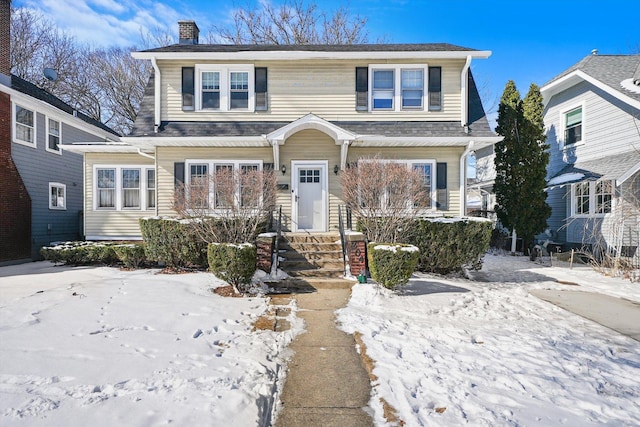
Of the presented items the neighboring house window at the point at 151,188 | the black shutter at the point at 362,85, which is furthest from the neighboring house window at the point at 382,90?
the neighboring house window at the point at 151,188

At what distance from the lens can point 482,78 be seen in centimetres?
2558

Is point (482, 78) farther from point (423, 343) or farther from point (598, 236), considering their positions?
point (423, 343)

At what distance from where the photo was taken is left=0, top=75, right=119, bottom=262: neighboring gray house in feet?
40.3

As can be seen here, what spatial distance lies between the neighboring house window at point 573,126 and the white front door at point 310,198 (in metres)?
10.9

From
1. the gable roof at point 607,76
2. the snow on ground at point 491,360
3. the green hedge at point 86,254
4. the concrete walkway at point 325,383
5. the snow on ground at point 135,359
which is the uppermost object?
the gable roof at point 607,76

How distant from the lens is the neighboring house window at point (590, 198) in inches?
459

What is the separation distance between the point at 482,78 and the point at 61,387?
29.2 metres

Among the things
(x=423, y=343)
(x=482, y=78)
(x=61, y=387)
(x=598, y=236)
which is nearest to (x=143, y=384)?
(x=61, y=387)

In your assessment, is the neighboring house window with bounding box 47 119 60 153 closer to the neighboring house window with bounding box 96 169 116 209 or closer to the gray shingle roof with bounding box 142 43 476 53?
the neighboring house window with bounding box 96 169 116 209

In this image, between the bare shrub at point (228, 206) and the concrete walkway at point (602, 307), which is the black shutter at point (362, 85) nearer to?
the bare shrub at point (228, 206)

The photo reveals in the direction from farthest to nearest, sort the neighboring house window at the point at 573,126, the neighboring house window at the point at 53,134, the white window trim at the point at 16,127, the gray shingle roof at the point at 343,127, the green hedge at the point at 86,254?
the neighboring house window at the point at 53,134, the neighboring house window at the point at 573,126, the white window trim at the point at 16,127, the gray shingle roof at the point at 343,127, the green hedge at the point at 86,254

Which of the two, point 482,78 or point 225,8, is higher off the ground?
point 225,8

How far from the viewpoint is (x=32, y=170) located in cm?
1307

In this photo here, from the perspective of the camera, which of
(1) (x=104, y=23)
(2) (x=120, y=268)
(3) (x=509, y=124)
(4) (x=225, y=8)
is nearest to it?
(2) (x=120, y=268)
